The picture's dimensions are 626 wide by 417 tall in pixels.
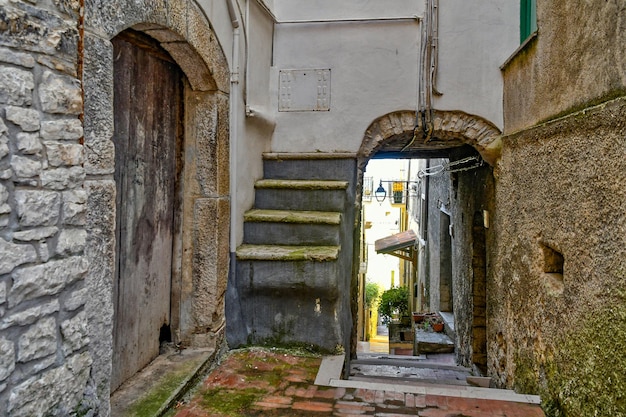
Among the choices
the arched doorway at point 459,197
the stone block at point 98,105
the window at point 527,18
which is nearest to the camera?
the stone block at point 98,105

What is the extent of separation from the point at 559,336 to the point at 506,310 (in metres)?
1.28

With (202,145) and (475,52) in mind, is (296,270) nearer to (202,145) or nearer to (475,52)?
(202,145)

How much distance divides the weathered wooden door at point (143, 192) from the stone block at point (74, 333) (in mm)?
753

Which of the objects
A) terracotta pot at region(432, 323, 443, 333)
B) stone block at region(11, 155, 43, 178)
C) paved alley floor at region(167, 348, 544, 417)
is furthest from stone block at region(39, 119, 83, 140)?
terracotta pot at region(432, 323, 443, 333)

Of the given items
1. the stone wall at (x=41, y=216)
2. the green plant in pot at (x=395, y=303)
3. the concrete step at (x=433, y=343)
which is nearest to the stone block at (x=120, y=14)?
the stone wall at (x=41, y=216)

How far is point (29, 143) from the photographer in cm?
162

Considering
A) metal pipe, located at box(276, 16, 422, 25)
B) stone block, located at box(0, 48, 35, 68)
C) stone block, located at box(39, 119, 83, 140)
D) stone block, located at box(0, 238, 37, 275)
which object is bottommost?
stone block, located at box(0, 238, 37, 275)

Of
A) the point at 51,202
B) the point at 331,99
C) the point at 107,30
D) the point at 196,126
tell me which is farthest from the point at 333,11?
the point at 51,202

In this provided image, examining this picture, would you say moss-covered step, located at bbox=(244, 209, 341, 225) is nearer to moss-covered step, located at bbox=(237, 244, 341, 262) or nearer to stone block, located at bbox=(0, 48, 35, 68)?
moss-covered step, located at bbox=(237, 244, 341, 262)

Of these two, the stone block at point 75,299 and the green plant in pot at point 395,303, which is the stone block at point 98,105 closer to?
the stone block at point 75,299

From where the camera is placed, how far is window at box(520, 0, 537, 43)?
387cm

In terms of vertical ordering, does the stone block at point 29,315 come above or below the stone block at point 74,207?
below

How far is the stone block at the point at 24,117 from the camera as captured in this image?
154cm

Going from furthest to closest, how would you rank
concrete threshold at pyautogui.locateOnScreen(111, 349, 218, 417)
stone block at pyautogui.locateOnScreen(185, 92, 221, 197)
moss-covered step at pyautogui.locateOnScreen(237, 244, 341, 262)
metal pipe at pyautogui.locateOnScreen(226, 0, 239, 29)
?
moss-covered step at pyautogui.locateOnScreen(237, 244, 341, 262), metal pipe at pyautogui.locateOnScreen(226, 0, 239, 29), stone block at pyautogui.locateOnScreen(185, 92, 221, 197), concrete threshold at pyautogui.locateOnScreen(111, 349, 218, 417)
